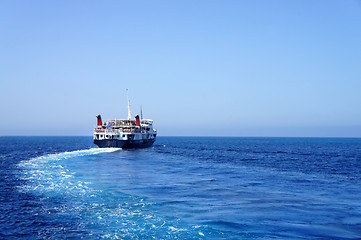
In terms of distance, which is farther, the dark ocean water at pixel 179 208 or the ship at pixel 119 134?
the ship at pixel 119 134

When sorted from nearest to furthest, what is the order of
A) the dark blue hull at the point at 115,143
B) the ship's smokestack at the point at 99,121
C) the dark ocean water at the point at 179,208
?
1. the dark ocean water at the point at 179,208
2. the dark blue hull at the point at 115,143
3. the ship's smokestack at the point at 99,121

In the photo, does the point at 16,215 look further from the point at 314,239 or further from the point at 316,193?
the point at 316,193

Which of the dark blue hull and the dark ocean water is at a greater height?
the dark blue hull

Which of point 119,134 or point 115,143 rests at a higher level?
point 119,134

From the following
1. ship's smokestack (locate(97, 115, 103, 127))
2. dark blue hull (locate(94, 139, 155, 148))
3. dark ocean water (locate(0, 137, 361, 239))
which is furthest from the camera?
ship's smokestack (locate(97, 115, 103, 127))

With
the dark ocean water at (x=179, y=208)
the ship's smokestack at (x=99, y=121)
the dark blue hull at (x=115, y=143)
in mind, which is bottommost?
the dark ocean water at (x=179, y=208)

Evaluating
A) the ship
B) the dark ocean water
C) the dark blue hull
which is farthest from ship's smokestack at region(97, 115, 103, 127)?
the dark ocean water

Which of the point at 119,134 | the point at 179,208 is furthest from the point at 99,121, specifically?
the point at 179,208

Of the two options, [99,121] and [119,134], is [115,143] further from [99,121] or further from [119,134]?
[99,121]

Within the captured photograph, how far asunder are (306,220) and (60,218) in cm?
1726

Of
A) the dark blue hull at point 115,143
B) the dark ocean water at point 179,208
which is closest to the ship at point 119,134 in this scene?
the dark blue hull at point 115,143

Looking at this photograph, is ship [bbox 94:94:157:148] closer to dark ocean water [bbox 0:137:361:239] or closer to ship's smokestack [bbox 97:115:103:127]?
ship's smokestack [bbox 97:115:103:127]

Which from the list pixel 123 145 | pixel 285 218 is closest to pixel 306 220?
pixel 285 218

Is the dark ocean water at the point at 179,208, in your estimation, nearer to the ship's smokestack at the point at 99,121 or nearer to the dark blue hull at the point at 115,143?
the dark blue hull at the point at 115,143
